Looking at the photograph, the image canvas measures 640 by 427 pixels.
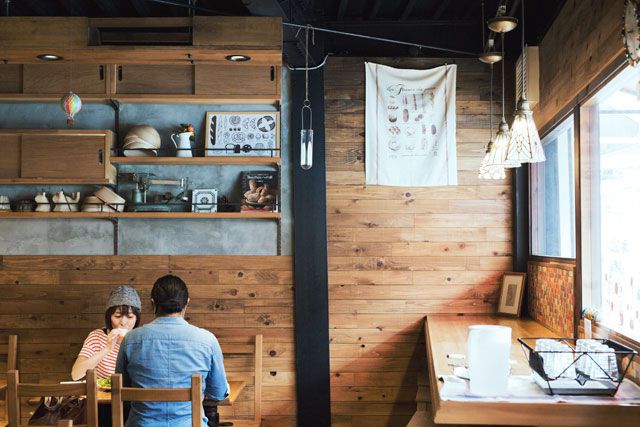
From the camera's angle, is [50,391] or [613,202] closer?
[50,391]

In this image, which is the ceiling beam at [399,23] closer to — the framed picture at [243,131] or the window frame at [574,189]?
the framed picture at [243,131]

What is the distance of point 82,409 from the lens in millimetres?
3842

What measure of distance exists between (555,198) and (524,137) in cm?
171

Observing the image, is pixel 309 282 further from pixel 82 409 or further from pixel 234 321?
pixel 82 409

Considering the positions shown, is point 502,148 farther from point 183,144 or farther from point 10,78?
point 10,78

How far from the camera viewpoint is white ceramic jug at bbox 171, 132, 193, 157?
4980mm

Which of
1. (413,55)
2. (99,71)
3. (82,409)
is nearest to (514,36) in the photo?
(413,55)

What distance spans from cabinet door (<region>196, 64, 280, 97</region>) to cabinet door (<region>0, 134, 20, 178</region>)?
1293mm

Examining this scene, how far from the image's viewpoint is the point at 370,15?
523cm

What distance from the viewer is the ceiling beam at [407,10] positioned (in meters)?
4.93

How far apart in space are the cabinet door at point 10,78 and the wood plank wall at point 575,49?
347cm

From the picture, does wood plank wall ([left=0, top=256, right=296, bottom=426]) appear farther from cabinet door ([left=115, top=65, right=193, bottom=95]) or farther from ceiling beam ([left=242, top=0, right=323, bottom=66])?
ceiling beam ([left=242, top=0, right=323, bottom=66])

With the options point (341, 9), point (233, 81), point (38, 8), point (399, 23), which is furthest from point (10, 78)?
point (399, 23)

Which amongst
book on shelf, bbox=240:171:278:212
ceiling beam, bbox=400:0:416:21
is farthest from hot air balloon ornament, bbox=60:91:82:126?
ceiling beam, bbox=400:0:416:21
